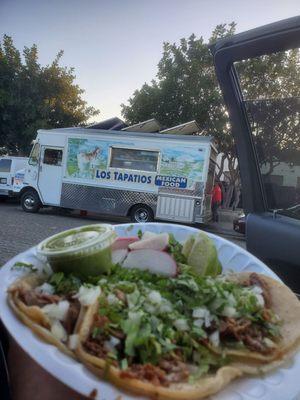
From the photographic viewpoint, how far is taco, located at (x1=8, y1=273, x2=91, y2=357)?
1.15 metres

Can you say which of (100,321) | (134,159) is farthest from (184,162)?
(100,321)

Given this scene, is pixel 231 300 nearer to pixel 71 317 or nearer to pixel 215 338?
pixel 215 338

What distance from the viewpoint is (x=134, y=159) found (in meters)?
12.8

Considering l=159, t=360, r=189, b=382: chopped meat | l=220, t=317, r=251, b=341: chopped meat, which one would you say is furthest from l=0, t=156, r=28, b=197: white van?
l=159, t=360, r=189, b=382: chopped meat

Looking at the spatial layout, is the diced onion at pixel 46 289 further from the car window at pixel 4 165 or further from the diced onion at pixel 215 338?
the car window at pixel 4 165

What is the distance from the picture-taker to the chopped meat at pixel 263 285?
1.60 m

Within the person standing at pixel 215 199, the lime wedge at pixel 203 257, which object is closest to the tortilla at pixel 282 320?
the lime wedge at pixel 203 257

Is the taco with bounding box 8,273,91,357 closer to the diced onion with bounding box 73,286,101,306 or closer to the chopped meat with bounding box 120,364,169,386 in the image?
the diced onion with bounding box 73,286,101,306

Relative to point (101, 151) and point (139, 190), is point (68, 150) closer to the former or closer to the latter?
point (101, 151)

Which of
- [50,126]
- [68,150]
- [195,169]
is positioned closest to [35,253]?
[195,169]

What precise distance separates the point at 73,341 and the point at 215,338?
1.54 feet

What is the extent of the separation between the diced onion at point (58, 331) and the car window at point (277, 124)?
129cm

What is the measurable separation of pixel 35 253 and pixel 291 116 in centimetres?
141

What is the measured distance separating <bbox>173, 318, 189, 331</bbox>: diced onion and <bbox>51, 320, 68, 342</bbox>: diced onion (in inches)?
14.2
